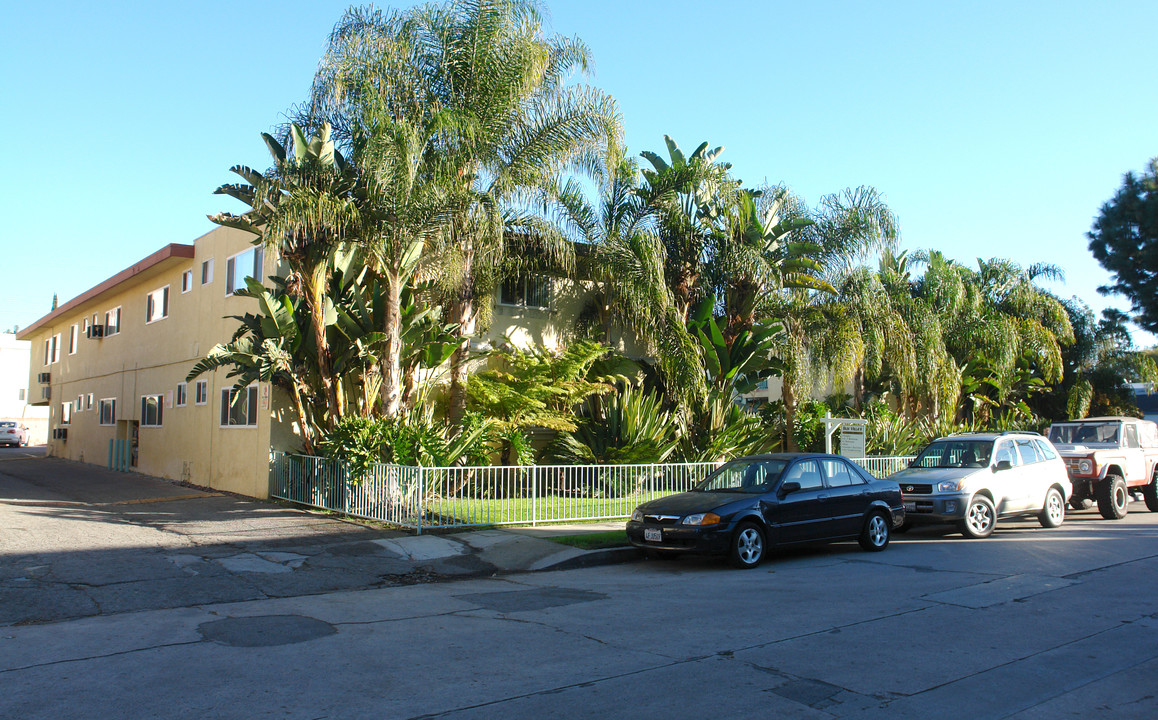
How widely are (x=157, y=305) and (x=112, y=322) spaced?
213 inches

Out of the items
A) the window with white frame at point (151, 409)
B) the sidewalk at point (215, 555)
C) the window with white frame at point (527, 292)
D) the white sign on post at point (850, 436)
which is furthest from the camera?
the window with white frame at point (151, 409)

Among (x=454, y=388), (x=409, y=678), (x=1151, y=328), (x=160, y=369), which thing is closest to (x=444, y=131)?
(x=454, y=388)

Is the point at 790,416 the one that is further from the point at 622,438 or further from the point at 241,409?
the point at 241,409

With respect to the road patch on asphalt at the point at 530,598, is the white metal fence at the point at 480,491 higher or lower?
higher

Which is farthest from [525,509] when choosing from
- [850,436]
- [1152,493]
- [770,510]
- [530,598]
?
[1152,493]

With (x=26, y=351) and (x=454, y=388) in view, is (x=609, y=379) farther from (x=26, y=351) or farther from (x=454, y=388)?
(x=26, y=351)

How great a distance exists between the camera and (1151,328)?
918 inches

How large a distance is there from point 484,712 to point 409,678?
3.09ft

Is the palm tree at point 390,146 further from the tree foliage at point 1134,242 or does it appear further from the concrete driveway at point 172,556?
the tree foliage at point 1134,242

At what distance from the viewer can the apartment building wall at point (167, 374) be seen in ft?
63.3

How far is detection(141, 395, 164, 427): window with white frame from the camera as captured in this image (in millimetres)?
23922

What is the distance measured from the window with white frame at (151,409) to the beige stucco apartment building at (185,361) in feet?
0.10

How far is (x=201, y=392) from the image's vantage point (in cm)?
2130

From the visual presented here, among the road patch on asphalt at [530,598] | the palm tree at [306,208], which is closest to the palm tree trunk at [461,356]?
the palm tree at [306,208]
